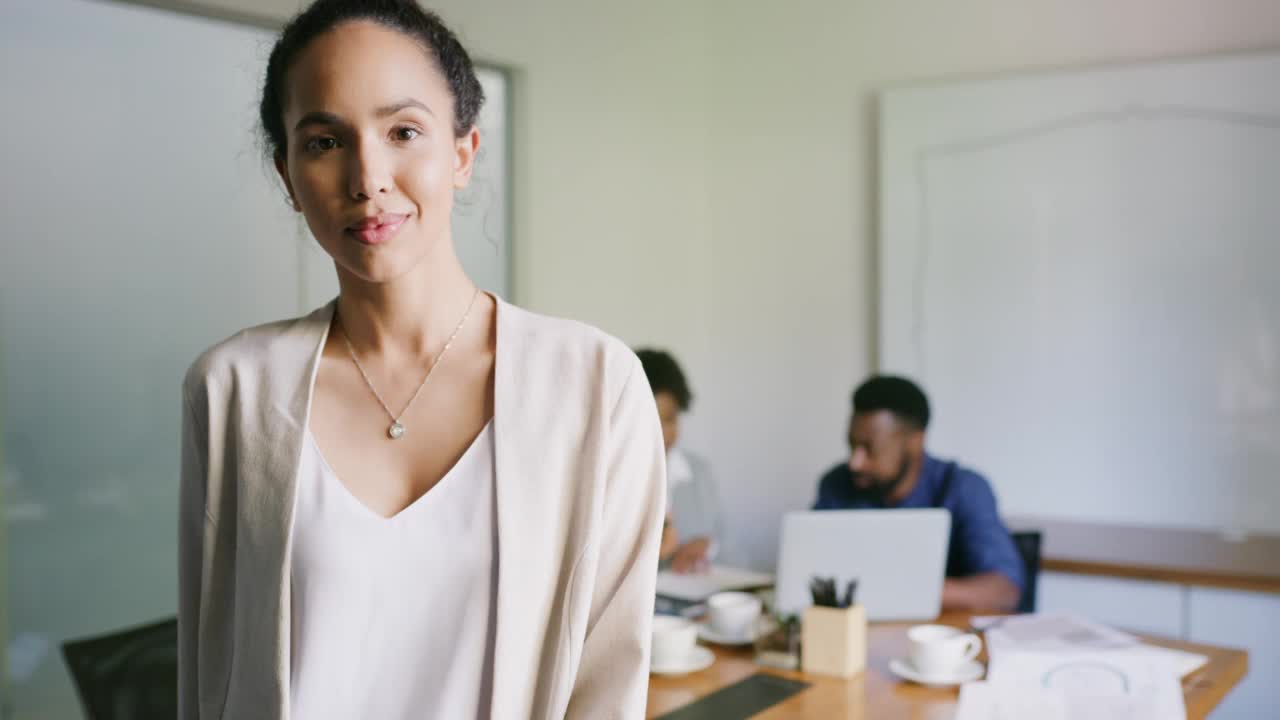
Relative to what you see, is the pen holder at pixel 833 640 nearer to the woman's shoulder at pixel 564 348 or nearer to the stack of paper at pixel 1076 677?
the stack of paper at pixel 1076 677

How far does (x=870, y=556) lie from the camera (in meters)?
2.50

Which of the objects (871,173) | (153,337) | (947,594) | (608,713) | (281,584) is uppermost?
(871,173)

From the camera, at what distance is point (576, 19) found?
385cm

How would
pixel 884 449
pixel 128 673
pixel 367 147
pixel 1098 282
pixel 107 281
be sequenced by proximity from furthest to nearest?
pixel 1098 282, pixel 884 449, pixel 107 281, pixel 128 673, pixel 367 147

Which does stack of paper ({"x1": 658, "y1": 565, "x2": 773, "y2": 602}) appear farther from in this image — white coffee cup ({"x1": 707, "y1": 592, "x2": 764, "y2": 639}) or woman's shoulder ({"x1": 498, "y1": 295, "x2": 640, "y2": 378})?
woman's shoulder ({"x1": 498, "y1": 295, "x2": 640, "y2": 378})

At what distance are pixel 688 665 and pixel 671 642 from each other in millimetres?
62

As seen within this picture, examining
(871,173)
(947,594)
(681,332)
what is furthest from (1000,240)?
(947,594)

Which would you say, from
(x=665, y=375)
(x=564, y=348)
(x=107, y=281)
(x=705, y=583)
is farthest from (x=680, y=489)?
(x=564, y=348)

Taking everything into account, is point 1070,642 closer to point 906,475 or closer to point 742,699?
point 742,699

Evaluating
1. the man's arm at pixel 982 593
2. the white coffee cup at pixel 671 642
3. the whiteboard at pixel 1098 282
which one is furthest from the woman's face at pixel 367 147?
the whiteboard at pixel 1098 282

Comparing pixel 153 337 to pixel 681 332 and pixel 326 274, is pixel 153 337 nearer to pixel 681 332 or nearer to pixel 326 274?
pixel 326 274

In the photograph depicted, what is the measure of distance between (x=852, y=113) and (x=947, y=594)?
2.06 metres

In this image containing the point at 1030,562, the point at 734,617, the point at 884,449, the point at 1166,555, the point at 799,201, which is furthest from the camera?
the point at 799,201

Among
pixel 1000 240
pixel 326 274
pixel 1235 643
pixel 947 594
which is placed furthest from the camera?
pixel 1000 240
